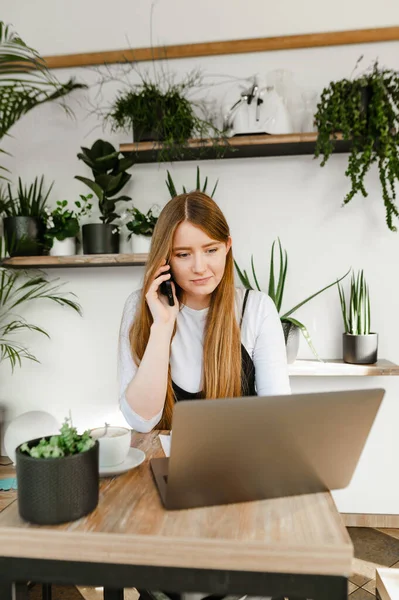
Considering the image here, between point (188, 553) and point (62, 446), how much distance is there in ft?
0.82

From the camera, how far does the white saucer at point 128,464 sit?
0.93 metres

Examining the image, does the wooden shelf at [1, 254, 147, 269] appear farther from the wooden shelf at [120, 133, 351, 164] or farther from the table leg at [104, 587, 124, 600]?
the table leg at [104, 587, 124, 600]

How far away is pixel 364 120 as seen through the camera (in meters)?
2.18

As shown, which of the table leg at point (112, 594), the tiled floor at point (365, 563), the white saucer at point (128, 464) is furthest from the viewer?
the tiled floor at point (365, 563)

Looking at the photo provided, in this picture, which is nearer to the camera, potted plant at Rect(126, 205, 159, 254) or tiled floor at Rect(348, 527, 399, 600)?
tiled floor at Rect(348, 527, 399, 600)

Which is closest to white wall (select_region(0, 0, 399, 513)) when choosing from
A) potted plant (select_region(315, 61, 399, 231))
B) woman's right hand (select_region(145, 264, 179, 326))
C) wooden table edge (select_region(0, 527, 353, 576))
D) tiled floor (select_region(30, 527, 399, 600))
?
tiled floor (select_region(30, 527, 399, 600))

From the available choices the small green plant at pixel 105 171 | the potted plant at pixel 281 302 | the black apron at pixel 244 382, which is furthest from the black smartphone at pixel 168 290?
the small green plant at pixel 105 171

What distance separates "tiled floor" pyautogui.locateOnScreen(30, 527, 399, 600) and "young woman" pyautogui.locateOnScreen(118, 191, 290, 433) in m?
0.95

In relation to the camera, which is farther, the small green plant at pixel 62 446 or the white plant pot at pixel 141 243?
the white plant pot at pixel 141 243

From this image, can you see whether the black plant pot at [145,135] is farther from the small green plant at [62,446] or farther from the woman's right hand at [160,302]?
the small green plant at [62,446]

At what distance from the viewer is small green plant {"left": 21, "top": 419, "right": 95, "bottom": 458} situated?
0.74 meters

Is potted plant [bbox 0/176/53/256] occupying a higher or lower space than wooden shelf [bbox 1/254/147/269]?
higher

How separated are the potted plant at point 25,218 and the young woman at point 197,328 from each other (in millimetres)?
1073

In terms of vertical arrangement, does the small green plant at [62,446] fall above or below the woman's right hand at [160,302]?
below
